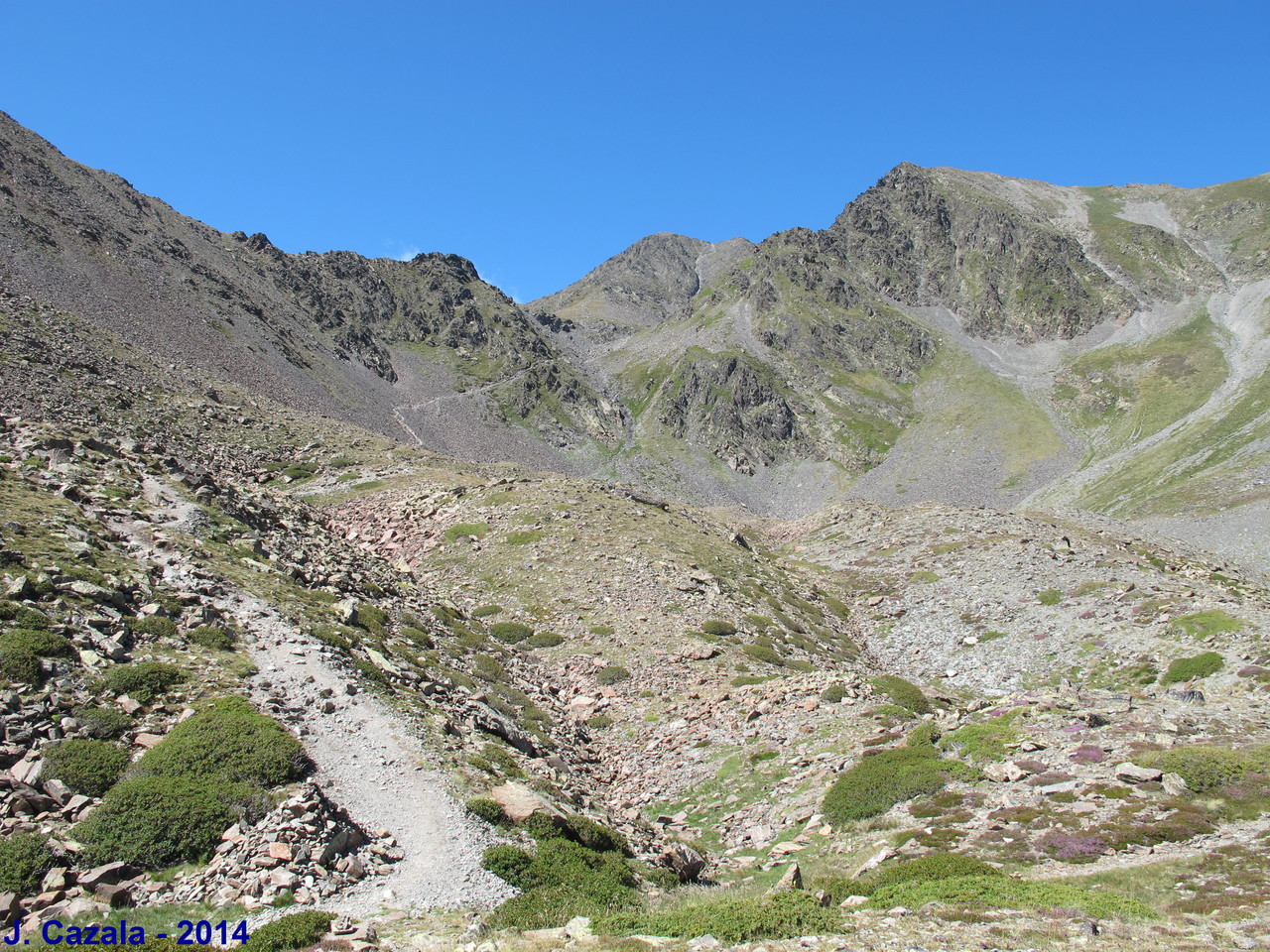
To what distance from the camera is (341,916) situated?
42.1ft

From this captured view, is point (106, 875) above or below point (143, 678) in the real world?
below

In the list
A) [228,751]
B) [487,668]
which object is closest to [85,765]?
[228,751]

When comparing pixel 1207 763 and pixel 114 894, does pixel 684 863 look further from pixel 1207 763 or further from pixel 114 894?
pixel 1207 763

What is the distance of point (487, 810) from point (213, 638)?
36.8 ft

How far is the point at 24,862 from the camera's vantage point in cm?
1182

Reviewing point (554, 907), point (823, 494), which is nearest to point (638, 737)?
point (554, 907)

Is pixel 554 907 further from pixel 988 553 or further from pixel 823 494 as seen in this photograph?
pixel 823 494

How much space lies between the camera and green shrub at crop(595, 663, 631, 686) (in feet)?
109

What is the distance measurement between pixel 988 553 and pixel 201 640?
6344cm

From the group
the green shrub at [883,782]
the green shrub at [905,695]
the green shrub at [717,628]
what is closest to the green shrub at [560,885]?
the green shrub at [883,782]

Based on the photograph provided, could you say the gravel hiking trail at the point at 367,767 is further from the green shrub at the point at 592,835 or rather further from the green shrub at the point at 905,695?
the green shrub at the point at 905,695

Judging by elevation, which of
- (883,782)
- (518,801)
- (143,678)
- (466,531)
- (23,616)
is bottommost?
(883,782)

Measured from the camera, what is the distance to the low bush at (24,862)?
1149 centimetres

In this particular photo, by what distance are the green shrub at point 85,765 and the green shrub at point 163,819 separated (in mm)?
373
